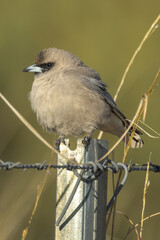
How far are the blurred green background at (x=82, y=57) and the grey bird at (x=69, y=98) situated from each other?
153 cm

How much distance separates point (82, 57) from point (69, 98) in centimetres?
355

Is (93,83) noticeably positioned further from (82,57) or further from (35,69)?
(82,57)

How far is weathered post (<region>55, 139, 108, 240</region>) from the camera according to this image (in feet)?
9.85

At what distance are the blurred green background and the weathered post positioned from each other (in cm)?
332

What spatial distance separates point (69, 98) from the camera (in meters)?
4.63

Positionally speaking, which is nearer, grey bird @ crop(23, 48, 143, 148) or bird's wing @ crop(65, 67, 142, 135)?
grey bird @ crop(23, 48, 143, 148)

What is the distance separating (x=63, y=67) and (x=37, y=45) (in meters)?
3.08

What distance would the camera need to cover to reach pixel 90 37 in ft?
27.3

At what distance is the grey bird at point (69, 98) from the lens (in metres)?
4.64

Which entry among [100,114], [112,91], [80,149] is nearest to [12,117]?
[112,91]

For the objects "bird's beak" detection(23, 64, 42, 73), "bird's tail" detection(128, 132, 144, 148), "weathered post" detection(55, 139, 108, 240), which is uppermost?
"bird's beak" detection(23, 64, 42, 73)


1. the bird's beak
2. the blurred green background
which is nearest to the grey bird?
the bird's beak

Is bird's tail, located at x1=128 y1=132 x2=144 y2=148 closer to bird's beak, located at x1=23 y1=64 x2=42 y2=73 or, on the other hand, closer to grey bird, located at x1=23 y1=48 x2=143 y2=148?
grey bird, located at x1=23 y1=48 x2=143 y2=148

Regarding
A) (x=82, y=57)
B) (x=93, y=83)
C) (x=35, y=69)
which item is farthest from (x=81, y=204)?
(x=82, y=57)
